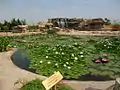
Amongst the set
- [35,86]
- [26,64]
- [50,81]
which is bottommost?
[26,64]

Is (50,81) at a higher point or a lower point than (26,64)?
higher

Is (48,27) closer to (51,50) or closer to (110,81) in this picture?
(51,50)

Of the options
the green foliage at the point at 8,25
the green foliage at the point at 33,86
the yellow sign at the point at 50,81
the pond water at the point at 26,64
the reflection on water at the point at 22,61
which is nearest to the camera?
the yellow sign at the point at 50,81

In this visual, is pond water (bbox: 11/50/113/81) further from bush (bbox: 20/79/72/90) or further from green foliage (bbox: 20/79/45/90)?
green foliage (bbox: 20/79/45/90)

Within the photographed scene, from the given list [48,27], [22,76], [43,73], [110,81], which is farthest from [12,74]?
[48,27]

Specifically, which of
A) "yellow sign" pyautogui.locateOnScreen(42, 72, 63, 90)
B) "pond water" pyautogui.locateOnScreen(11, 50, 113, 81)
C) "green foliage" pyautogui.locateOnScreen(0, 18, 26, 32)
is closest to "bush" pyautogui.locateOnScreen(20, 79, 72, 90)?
"yellow sign" pyautogui.locateOnScreen(42, 72, 63, 90)

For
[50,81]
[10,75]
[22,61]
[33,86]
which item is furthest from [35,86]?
[22,61]

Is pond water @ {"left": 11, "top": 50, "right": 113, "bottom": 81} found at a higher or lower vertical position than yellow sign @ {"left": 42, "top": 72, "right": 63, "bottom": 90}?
lower

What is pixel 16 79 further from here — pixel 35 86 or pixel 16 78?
pixel 35 86

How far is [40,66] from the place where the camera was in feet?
30.0

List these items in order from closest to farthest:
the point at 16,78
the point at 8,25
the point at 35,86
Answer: the point at 35,86 < the point at 16,78 < the point at 8,25

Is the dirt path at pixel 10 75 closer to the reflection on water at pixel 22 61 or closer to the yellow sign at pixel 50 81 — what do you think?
the reflection on water at pixel 22 61

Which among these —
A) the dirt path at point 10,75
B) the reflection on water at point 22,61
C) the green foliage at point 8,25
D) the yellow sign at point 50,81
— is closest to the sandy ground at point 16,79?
the dirt path at point 10,75

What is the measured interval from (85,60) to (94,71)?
1.53 m
